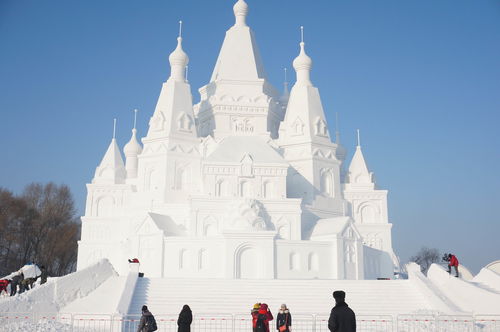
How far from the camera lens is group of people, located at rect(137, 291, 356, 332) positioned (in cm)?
838

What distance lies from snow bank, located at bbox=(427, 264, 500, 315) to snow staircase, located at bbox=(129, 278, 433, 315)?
147 cm

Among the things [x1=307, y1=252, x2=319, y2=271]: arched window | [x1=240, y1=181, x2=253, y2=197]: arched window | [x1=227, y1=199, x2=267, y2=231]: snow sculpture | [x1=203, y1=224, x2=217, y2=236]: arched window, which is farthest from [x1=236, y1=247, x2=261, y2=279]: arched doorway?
[x1=240, y1=181, x2=253, y2=197]: arched window

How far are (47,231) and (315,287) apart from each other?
3486 centimetres

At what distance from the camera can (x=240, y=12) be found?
53.8 meters

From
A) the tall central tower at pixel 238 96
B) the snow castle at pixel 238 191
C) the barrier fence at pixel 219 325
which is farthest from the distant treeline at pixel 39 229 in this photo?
the barrier fence at pixel 219 325

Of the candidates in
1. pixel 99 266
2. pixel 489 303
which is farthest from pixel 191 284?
pixel 489 303

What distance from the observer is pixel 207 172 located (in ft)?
134

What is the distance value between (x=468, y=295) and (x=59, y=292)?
17.7 m

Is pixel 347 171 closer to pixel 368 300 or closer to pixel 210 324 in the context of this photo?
pixel 368 300

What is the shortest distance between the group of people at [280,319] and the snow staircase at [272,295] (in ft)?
33.6

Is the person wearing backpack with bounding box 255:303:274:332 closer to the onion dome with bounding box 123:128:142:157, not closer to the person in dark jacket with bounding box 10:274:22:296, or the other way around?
the person in dark jacket with bounding box 10:274:22:296

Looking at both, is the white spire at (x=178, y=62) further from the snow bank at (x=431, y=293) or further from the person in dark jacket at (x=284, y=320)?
the person in dark jacket at (x=284, y=320)

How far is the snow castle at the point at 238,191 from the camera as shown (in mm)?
35469

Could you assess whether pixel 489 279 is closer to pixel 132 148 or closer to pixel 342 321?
pixel 342 321
